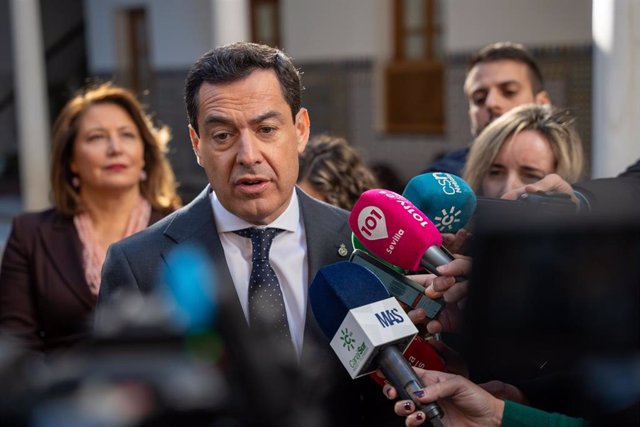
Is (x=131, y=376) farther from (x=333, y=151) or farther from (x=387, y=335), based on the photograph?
(x=333, y=151)

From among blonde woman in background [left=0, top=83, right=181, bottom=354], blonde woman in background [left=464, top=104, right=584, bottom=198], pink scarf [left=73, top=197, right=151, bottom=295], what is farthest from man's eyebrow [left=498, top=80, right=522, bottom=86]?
pink scarf [left=73, top=197, right=151, bottom=295]

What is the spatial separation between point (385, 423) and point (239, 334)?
0.92m

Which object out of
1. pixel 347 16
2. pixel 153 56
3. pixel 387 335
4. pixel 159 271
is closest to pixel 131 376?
pixel 387 335

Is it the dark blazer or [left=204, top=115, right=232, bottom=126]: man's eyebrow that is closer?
[left=204, top=115, right=232, bottom=126]: man's eyebrow

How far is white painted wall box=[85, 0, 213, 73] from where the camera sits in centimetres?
1109

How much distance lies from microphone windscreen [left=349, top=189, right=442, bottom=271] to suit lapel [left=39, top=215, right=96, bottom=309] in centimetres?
148

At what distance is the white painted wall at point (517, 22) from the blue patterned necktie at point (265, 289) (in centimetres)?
606

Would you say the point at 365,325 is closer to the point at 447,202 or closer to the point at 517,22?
the point at 447,202

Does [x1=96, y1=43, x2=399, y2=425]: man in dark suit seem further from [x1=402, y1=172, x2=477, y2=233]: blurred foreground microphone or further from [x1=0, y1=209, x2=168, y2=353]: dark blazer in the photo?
[x1=0, y1=209, x2=168, y2=353]: dark blazer

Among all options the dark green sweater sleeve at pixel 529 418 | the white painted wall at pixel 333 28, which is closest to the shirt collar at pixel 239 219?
the dark green sweater sleeve at pixel 529 418

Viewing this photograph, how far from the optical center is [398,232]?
5.94 ft

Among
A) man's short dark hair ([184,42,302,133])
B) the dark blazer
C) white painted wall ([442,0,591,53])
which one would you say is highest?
white painted wall ([442,0,591,53])

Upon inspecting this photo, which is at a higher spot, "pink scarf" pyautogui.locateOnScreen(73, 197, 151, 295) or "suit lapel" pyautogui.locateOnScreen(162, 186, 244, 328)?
"suit lapel" pyautogui.locateOnScreen(162, 186, 244, 328)

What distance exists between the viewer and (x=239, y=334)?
3.86 feet
